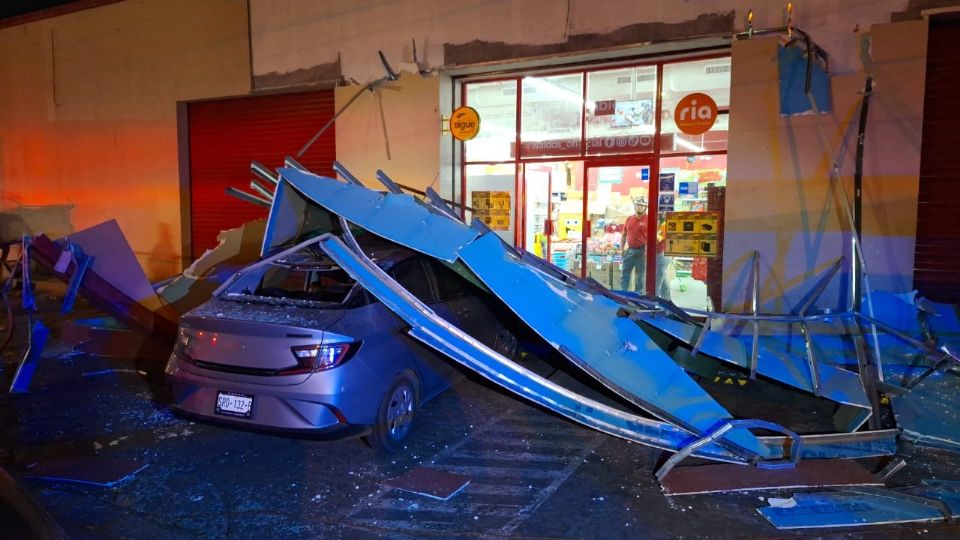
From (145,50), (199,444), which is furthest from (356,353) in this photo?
(145,50)

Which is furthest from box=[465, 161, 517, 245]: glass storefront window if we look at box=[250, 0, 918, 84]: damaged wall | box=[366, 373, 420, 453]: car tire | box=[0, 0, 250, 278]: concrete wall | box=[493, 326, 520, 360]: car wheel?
box=[366, 373, 420, 453]: car tire

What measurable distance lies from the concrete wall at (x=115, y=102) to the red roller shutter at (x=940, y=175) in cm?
1169

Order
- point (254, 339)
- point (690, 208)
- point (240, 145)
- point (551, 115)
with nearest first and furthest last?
point (254, 339) → point (690, 208) → point (551, 115) → point (240, 145)

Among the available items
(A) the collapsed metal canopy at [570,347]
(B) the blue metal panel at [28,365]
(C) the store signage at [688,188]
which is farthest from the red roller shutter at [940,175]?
(B) the blue metal panel at [28,365]

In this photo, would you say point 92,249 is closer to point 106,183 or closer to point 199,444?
point 199,444

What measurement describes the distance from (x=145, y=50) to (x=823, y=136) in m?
13.9

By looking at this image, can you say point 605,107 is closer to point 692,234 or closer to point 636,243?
point 636,243

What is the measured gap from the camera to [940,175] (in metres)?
8.09

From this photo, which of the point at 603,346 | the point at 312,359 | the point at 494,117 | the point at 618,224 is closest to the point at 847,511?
the point at 603,346

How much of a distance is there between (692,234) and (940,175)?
313 centimetres

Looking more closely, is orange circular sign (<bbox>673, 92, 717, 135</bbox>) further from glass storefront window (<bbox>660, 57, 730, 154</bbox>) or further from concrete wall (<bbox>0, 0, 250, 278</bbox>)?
concrete wall (<bbox>0, 0, 250, 278</bbox>)

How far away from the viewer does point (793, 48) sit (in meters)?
8.40

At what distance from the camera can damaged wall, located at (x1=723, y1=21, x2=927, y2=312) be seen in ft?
26.0

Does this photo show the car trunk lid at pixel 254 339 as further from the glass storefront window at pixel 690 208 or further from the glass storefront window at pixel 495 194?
the glass storefront window at pixel 495 194
